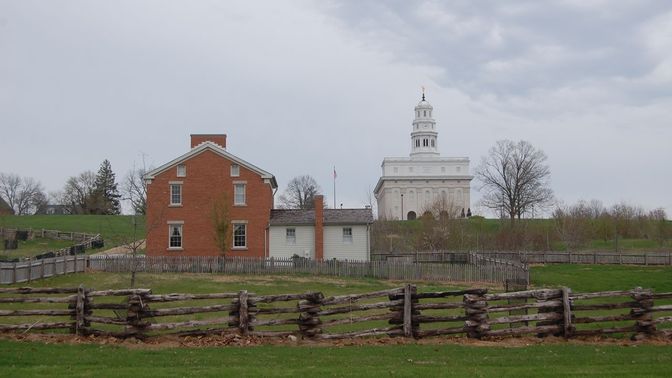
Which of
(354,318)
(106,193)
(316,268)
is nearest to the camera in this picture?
(354,318)

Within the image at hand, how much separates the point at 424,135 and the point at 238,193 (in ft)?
252

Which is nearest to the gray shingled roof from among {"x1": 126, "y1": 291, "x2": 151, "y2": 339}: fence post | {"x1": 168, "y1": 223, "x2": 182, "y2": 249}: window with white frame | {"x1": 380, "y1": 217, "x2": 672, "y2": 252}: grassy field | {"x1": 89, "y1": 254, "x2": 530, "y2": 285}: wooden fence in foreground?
{"x1": 89, "y1": 254, "x2": 530, "y2": 285}: wooden fence in foreground

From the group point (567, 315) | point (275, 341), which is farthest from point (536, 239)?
point (275, 341)

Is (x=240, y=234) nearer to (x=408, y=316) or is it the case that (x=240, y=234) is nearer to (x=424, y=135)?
(x=408, y=316)

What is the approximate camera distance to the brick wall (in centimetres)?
4988

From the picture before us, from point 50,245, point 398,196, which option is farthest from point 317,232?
point 398,196

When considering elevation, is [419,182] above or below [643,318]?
above

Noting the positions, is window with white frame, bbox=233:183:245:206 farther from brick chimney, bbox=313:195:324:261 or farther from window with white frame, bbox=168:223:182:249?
brick chimney, bbox=313:195:324:261

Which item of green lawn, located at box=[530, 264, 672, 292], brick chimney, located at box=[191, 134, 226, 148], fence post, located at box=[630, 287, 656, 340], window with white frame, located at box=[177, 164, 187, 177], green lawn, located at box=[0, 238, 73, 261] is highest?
brick chimney, located at box=[191, 134, 226, 148]

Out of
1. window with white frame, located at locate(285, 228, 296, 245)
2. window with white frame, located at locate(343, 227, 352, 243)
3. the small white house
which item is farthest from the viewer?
window with white frame, located at locate(285, 228, 296, 245)

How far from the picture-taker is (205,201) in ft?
164

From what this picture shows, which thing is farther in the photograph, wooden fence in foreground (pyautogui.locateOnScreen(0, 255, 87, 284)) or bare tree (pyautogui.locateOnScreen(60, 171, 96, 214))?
bare tree (pyautogui.locateOnScreen(60, 171, 96, 214))

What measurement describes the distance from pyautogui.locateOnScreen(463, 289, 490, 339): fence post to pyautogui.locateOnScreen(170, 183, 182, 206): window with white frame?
121 ft

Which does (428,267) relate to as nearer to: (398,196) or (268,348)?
(268,348)
